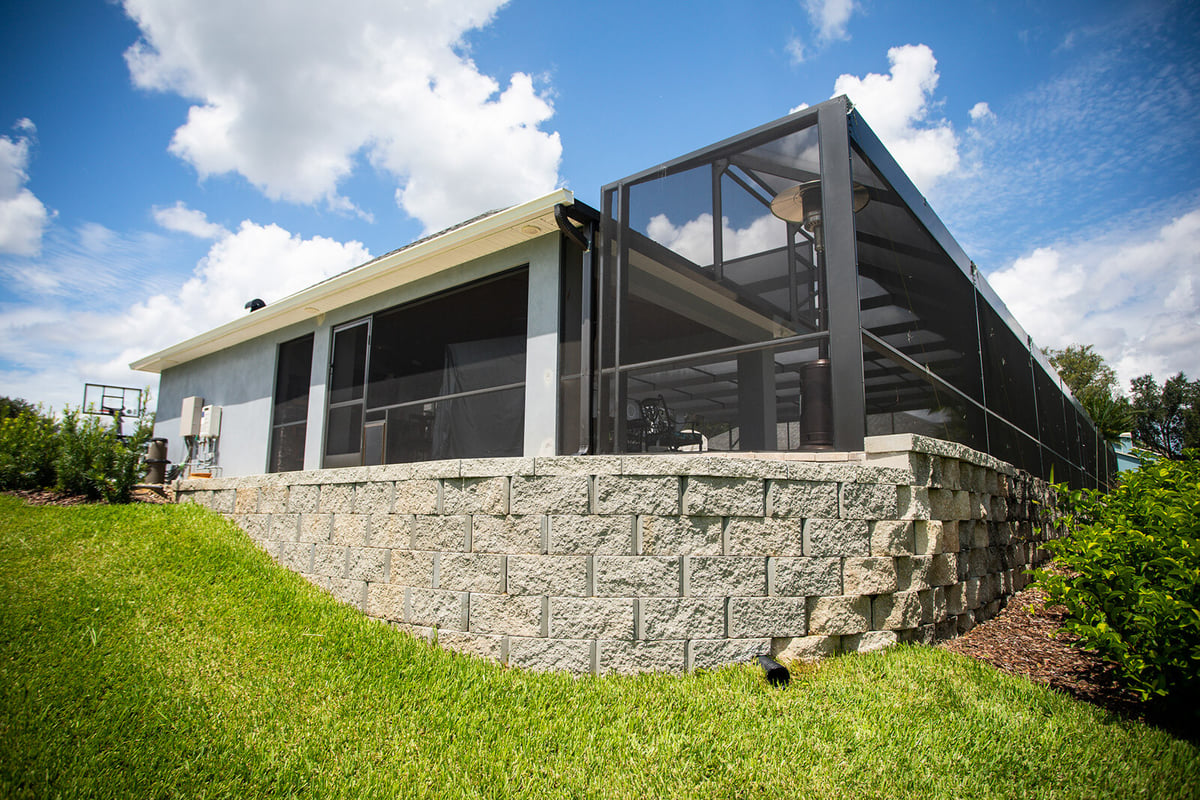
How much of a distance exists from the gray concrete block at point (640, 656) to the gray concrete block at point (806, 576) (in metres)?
0.67

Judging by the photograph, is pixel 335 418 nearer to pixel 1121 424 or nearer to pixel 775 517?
pixel 775 517

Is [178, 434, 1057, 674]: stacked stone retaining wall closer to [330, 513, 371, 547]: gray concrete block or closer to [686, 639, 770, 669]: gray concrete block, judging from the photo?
[686, 639, 770, 669]: gray concrete block

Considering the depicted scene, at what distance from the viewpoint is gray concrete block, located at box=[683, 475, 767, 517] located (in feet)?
11.3

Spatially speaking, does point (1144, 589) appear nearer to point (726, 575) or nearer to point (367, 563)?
point (726, 575)

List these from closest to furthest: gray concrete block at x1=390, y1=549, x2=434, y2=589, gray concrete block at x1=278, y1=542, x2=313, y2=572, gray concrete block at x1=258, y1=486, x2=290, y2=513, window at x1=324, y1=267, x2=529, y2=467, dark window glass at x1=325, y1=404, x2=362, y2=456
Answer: gray concrete block at x1=390, y1=549, x2=434, y2=589, gray concrete block at x1=278, y1=542, x2=313, y2=572, gray concrete block at x1=258, y1=486, x2=290, y2=513, window at x1=324, y1=267, x2=529, y2=467, dark window glass at x1=325, y1=404, x2=362, y2=456

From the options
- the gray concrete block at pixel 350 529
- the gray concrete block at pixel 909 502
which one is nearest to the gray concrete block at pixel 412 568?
the gray concrete block at pixel 350 529

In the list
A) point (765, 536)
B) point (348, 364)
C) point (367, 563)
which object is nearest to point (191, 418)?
point (348, 364)

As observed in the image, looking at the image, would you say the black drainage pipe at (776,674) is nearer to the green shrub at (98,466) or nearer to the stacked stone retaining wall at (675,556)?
the stacked stone retaining wall at (675,556)

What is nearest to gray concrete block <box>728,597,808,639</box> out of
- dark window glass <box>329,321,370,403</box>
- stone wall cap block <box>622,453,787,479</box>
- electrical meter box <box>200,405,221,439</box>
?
stone wall cap block <box>622,453,787,479</box>

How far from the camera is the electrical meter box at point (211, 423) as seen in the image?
970 centimetres

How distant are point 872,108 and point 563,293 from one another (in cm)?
289

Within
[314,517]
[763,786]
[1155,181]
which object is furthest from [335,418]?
[1155,181]

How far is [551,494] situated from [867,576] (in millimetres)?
1901

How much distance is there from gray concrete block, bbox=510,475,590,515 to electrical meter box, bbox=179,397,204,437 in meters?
8.68
